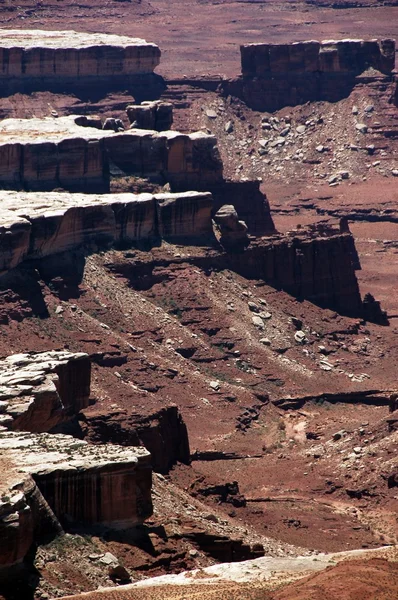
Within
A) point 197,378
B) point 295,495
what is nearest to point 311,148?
point 197,378

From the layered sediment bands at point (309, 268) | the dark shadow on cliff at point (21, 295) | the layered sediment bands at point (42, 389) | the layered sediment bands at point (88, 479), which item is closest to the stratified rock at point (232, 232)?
the layered sediment bands at point (309, 268)

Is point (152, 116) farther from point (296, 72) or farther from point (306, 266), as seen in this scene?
point (296, 72)

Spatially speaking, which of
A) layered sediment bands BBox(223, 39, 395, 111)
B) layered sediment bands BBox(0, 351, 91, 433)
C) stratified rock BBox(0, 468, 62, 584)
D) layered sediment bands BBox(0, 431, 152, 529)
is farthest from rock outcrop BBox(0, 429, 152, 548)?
layered sediment bands BBox(223, 39, 395, 111)

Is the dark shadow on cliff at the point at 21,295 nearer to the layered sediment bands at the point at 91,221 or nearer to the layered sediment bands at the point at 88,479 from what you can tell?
the layered sediment bands at the point at 91,221

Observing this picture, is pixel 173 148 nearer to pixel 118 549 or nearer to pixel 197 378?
pixel 197 378

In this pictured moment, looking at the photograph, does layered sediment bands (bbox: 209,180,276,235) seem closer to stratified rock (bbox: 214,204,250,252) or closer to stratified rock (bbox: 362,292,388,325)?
stratified rock (bbox: 214,204,250,252)

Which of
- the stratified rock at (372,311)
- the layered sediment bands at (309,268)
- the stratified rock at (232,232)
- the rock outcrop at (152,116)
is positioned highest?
the rock outcrop at (152,116)

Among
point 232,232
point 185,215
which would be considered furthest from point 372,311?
point 185,215
